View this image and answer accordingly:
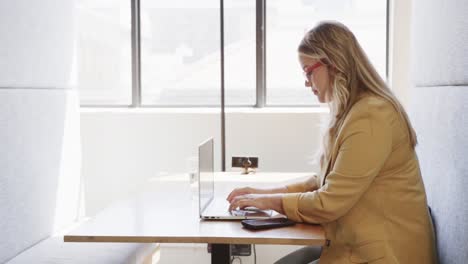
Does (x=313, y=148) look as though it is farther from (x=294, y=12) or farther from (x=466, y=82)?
(x=466, y=82)

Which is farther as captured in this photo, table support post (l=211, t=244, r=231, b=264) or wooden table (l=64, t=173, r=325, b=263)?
table support post (l=211, t=244, r=231, b=264)

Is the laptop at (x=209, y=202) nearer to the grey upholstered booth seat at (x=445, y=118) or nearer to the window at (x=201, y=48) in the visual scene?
the grey upholstered booth seat at (x=445, y=118)

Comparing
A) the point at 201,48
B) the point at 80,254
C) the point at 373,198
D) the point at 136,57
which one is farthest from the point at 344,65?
the point at 136,57

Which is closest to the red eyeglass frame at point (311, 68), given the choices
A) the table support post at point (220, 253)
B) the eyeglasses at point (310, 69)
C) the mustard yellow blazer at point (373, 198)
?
the eyeglasses at point (310, 69)

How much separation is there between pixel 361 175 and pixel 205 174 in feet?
2.01

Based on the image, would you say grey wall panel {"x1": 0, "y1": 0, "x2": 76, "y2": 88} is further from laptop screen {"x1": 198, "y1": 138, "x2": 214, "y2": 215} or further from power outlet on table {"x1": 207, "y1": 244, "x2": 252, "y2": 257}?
power outlet on table {"x1": 207, "y1": 244, "x2": 252, "y2": 257}

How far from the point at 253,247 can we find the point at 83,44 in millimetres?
1788

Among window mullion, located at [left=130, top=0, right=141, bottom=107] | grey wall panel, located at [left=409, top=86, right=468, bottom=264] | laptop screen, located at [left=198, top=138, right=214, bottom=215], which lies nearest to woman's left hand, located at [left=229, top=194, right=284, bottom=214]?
laptop screen, located at [left=198, top=138, right=214, bottom=215]

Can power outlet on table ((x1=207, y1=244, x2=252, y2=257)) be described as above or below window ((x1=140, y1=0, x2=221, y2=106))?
below

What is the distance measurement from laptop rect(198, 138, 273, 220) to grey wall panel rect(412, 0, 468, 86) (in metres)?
0.77

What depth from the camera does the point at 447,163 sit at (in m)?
1.84

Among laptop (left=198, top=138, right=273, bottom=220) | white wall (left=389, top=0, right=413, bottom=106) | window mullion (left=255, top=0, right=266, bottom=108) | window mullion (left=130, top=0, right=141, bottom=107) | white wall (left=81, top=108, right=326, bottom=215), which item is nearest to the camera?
laptop (left=198, top=138, right=273, bottom=220)

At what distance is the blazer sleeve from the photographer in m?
1.64

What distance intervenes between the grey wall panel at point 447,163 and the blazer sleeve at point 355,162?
0.23 meters
